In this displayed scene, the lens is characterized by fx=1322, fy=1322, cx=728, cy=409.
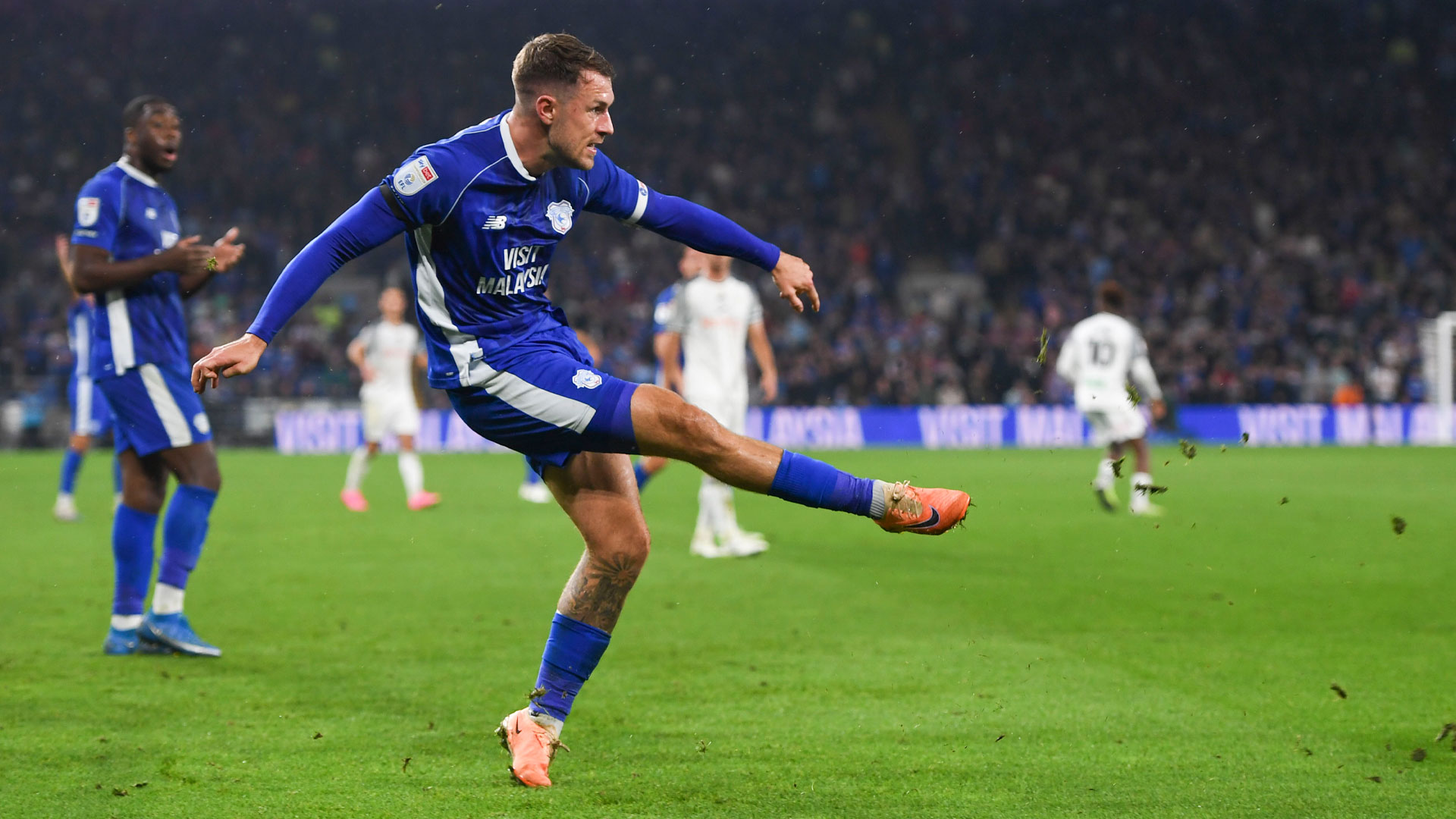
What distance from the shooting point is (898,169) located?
108 ft

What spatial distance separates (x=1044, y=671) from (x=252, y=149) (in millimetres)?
29541

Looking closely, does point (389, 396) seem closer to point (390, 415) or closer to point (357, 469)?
point (390, 415)

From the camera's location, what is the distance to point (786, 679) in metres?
5.20

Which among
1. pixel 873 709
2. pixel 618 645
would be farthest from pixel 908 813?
pixel 618 645

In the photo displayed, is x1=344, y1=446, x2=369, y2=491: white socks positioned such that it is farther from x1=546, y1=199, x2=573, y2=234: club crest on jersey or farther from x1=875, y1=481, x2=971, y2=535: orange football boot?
x1=875, y1=481, x2=971, y2=535: orange football boot

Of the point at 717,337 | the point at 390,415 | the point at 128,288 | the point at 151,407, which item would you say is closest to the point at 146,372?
the point at 151,407

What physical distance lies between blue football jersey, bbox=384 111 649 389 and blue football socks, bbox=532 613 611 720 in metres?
0.83

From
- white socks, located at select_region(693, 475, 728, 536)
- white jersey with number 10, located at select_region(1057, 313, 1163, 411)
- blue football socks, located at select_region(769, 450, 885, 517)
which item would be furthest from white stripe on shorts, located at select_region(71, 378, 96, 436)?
blue football socks, located at select_region(769, 450, 885, 517)

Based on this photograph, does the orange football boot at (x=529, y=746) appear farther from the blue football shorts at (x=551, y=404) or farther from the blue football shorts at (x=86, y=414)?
the blue football shorts at (x=86, y=414)

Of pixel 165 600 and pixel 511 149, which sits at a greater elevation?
pixel 511 149

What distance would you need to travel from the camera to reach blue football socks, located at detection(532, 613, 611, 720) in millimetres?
3967

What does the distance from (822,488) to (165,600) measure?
3.52m

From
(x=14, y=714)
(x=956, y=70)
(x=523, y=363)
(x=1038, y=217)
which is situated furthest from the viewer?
(x=956, y=70)

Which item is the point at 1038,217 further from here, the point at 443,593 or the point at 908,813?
the point at 908,813
